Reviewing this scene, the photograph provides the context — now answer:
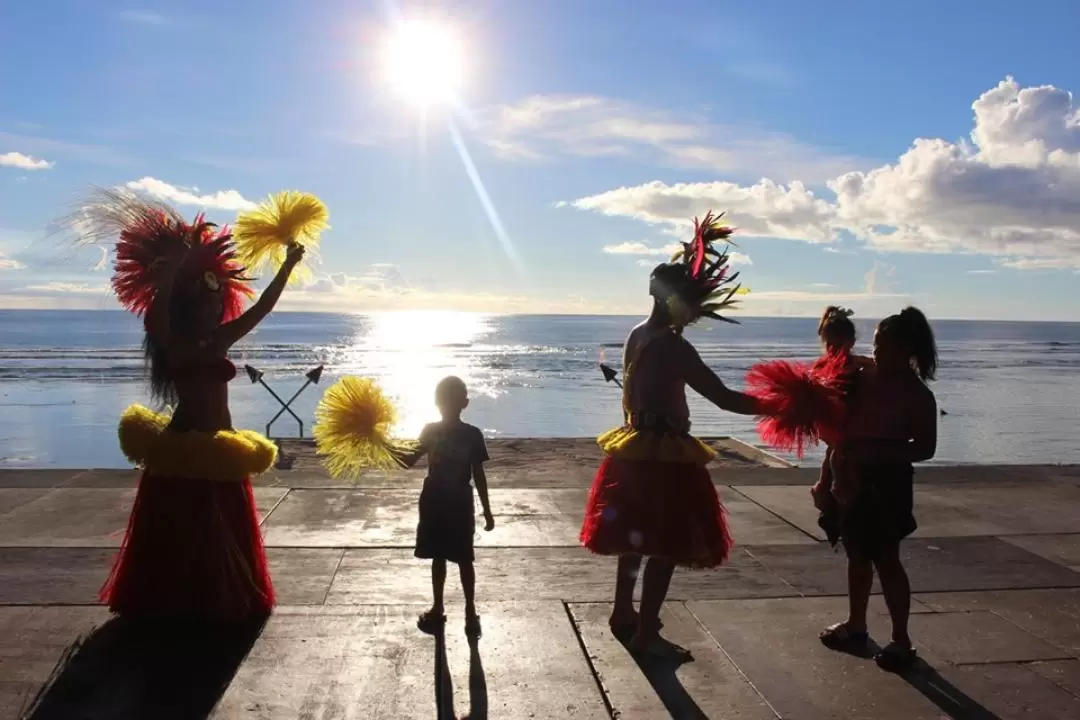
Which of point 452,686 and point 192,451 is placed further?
point 192,451

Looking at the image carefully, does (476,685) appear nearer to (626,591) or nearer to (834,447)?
(626,591)

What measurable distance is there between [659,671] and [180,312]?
306 centimetres

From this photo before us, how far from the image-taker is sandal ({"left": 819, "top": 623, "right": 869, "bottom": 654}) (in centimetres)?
→ 438

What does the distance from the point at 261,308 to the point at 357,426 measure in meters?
0.85

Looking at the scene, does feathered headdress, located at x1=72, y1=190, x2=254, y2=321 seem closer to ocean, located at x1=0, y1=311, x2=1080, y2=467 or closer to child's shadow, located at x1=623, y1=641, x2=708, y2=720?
ocean, located at x1=0, y1=311, x2=1080, y2=467

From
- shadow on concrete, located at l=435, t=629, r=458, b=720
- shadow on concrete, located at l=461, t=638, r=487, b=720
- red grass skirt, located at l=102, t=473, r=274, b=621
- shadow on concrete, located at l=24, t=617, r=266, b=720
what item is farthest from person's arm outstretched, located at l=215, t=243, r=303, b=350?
shadow on concrete, located at l=461, t=638, r=487, b=720

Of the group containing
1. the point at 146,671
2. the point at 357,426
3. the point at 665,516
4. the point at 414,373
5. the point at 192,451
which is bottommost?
the point at 414,373

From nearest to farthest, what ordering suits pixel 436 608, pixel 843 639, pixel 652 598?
1. pixel 652 598
2. pixel 843 639
3. pixel 436 608

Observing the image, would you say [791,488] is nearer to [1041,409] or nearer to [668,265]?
[668,265]

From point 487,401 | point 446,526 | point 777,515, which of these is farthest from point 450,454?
point 487,401

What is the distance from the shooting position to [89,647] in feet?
14.0

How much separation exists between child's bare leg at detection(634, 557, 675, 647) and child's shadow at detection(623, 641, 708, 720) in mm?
89

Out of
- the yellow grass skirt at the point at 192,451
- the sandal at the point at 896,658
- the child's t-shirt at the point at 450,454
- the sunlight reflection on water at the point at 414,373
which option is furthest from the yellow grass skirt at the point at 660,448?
the sunlight reflection on water at the point at 414,373

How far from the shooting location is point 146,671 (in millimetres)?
3971
